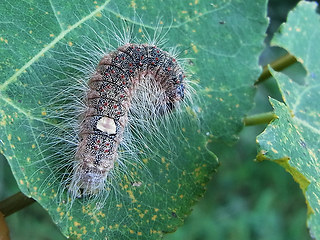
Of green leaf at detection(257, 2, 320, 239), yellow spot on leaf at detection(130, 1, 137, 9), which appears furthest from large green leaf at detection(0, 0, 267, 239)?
green leaf at detection(257, 2, 320, 239)

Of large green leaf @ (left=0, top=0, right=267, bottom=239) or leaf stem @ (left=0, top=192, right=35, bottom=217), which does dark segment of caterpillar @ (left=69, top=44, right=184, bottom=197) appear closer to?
large green leaf @ (left=0, top=0, right=267, bottom=239)

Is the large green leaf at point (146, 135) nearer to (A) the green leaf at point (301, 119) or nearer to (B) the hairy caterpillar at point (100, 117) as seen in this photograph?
(B) the hairy caterpillar at point (100, 117)

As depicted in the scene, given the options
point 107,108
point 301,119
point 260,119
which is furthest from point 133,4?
point 301,119

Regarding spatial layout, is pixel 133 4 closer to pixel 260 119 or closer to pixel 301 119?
pixel 260 119

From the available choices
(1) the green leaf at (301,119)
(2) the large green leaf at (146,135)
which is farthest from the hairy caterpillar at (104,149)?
(1) the green leaf at (301,119)

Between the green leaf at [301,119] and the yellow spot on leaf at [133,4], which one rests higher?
the yellow spot on leaf at [133,4]

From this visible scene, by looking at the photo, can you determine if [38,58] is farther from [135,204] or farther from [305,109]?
[305,109]
